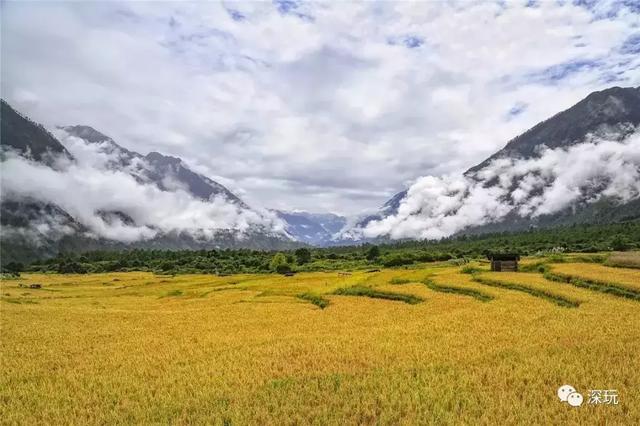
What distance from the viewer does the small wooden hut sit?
6259 centimetres

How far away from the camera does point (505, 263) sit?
6350 cm

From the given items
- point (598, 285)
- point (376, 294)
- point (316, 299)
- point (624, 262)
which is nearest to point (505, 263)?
point (624, 262)

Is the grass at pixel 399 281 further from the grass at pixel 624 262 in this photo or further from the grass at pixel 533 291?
the grass at pixel 624 262

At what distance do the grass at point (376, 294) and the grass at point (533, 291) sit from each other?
8978mm

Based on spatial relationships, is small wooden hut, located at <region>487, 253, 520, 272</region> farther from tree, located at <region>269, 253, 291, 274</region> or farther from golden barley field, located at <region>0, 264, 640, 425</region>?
tree, located at <region>269, 253, 291, 274</region>

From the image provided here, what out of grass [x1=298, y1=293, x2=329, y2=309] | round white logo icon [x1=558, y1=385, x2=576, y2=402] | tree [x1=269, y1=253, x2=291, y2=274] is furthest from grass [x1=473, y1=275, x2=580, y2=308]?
tree [x1=269, y1=253, x2=291, y2=274]

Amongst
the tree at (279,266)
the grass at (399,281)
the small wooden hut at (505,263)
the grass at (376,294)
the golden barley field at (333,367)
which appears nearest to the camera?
the golden barley field at (333,367)

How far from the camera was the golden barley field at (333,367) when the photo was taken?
37.4 ft

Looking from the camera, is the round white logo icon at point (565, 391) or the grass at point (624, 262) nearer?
the round white logo icon at point (565, 391)

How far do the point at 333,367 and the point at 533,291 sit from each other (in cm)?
2682

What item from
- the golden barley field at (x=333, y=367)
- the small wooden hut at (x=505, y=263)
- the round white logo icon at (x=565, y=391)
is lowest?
the golden barley field at (x=333, y=367)

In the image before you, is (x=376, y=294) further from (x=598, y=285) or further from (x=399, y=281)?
(x=598, y=285)

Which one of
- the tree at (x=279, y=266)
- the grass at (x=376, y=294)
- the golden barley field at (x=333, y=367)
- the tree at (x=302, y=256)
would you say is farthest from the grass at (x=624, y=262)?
the tree at (x=302, y=256)

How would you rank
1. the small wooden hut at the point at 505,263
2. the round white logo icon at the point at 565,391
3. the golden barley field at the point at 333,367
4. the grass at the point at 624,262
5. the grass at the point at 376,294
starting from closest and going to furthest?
the golden barley field at the point at 333,367 < the round white logo icon at the point at 565,391 < the grass at the point at 376,294 < the grass at the point at 624,262 < the small wooden hut at the point at 505,263
